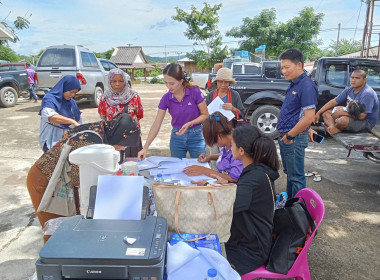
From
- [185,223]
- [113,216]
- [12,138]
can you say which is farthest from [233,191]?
[12,138]

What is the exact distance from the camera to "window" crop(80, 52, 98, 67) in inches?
401

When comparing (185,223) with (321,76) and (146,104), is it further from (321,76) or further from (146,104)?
(146,104)

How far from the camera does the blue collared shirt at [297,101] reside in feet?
9.85

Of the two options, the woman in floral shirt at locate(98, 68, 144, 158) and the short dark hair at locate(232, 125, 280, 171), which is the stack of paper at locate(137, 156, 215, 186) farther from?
the woman in floral shirt at locate(98, 68, 144, 158)

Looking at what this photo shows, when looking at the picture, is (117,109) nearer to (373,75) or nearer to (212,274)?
(212,274)

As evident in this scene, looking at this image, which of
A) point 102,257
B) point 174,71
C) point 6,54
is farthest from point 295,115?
point 6,54

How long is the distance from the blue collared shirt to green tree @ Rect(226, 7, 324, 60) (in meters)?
22.7

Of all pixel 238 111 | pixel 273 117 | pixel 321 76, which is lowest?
pixel 273 117

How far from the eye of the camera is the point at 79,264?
3.64 ft

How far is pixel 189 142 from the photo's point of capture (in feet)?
11.0

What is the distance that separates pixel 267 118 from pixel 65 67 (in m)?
6.69

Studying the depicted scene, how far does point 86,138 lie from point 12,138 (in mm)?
5970

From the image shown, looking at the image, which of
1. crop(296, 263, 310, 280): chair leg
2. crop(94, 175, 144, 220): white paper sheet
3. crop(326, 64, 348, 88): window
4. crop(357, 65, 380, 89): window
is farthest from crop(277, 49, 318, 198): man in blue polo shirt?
crop(357, 65, 380, 89): window

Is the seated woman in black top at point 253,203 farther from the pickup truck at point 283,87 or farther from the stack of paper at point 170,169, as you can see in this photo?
the pickup truck at point 283,87
